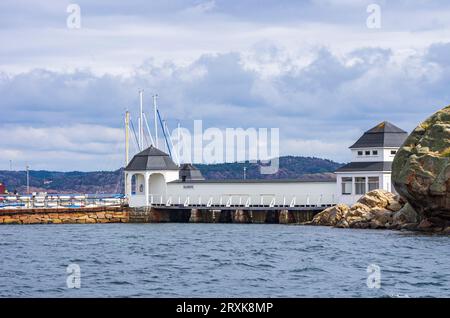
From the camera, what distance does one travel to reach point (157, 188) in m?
95.1

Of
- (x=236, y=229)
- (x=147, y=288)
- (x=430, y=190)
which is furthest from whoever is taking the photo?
(x=236, y=229)

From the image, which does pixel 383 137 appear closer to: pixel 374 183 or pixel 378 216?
pixel 374 183

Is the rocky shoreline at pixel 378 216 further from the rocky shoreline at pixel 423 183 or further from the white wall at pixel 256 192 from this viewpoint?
the white wall at pixel 256 192

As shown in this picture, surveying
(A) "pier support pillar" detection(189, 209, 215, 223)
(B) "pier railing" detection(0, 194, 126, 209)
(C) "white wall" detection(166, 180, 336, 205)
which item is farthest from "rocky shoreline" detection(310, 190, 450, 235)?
(B) "pier railing" detection(0, 194, 126, 209)

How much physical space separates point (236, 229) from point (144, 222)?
56.4 feet

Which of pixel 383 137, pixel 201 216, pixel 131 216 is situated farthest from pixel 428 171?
pixel 131 216

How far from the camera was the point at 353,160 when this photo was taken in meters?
83.1

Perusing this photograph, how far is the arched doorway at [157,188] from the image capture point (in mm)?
93562

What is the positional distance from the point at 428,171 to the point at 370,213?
35.8ft

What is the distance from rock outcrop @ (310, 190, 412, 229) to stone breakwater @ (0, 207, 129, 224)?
2177 centimetres

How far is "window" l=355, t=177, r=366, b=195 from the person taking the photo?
8150cm
